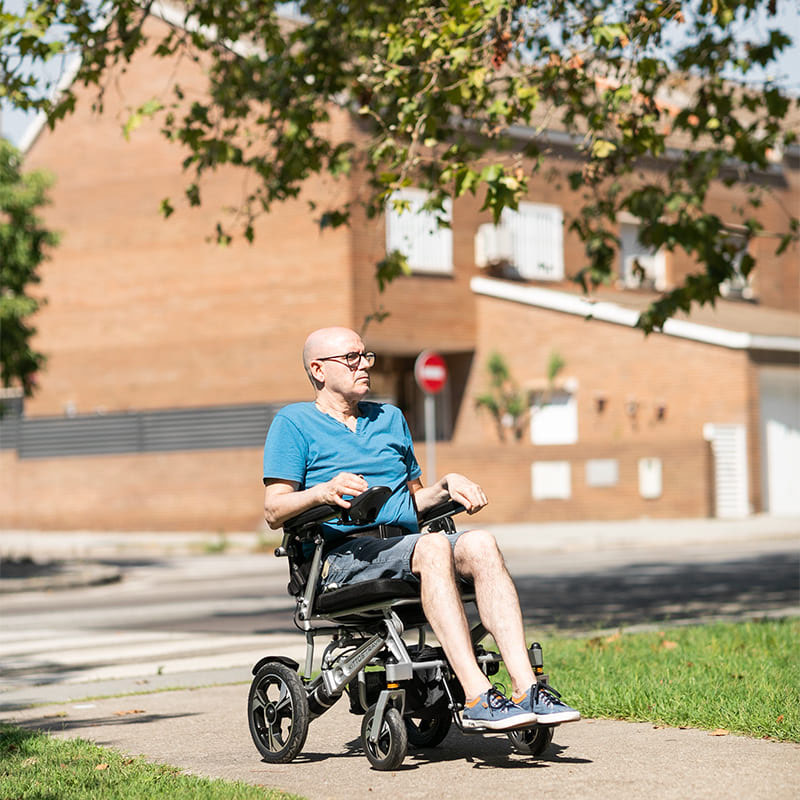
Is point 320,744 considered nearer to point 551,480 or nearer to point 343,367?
point 343,367

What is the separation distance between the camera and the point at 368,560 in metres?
5.54

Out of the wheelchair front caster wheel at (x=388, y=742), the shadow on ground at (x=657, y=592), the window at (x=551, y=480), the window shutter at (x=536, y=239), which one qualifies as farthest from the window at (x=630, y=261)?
the wheelchair front caster wheel at (x=388, y=742)

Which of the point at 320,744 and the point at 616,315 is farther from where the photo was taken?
the point at 616,315

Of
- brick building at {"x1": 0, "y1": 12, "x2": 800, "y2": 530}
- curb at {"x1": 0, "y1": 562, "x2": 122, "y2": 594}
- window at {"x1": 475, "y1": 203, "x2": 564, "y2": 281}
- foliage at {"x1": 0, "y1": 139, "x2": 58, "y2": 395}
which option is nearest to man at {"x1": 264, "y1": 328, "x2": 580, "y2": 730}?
curb at {"x1": 0, "y1": 562, "x2": 122, "y2": 594}

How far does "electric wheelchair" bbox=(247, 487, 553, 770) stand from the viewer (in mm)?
5309

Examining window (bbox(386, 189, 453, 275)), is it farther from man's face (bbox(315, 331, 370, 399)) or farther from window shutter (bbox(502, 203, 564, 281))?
man's face (bbox(315, 331, 370, 399))

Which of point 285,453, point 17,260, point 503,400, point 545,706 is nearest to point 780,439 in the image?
point 503,400

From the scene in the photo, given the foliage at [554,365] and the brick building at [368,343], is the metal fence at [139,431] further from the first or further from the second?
the foliage at [554,365]

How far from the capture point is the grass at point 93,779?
16.0 ft

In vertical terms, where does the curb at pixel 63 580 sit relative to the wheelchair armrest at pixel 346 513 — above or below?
below

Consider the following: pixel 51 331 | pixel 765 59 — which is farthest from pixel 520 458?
pixel 765 59

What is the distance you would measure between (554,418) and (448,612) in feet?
88.5

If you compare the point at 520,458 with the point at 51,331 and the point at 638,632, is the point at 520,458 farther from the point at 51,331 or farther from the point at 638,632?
the point at 638,632

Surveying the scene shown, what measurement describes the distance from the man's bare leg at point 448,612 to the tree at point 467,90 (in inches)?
160
